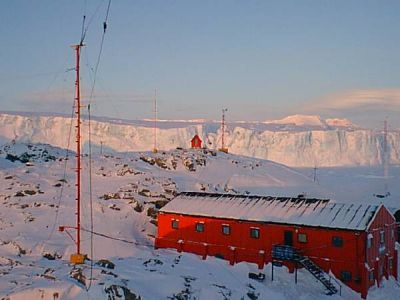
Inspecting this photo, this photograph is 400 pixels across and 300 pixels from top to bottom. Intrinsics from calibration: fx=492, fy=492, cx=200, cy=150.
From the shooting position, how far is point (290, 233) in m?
33.3

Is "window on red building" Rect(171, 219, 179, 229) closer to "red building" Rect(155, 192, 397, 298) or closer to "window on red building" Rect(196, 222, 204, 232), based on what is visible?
"red building" Rect(155, 192, 397, 298)

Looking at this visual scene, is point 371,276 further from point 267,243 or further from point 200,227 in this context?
point 200,227

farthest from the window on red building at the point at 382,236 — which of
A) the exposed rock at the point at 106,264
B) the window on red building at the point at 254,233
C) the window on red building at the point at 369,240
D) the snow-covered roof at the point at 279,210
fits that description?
the exposed rock at the point at 106,264

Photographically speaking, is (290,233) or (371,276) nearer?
(371,276)

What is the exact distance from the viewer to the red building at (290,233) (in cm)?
3134

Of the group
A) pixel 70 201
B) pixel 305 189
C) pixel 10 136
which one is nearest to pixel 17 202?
pixel 70 201

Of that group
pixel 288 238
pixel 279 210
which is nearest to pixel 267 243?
pixel 288 238

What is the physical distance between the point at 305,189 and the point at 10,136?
114644mm

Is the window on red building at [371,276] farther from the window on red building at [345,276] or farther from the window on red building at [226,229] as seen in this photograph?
the window on red building at [226,229]

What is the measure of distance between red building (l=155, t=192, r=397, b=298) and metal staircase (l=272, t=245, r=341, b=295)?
69 millimetres

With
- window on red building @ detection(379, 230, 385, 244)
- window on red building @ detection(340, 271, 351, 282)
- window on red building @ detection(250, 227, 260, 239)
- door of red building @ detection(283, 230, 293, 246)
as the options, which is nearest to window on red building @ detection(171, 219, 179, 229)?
window on red building @ detection(250, 227, 260, 239)

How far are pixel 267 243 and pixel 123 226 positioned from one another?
1251 cm

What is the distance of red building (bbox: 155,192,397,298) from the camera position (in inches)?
1234

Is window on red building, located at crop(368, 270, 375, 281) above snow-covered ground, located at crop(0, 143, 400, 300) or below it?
below
